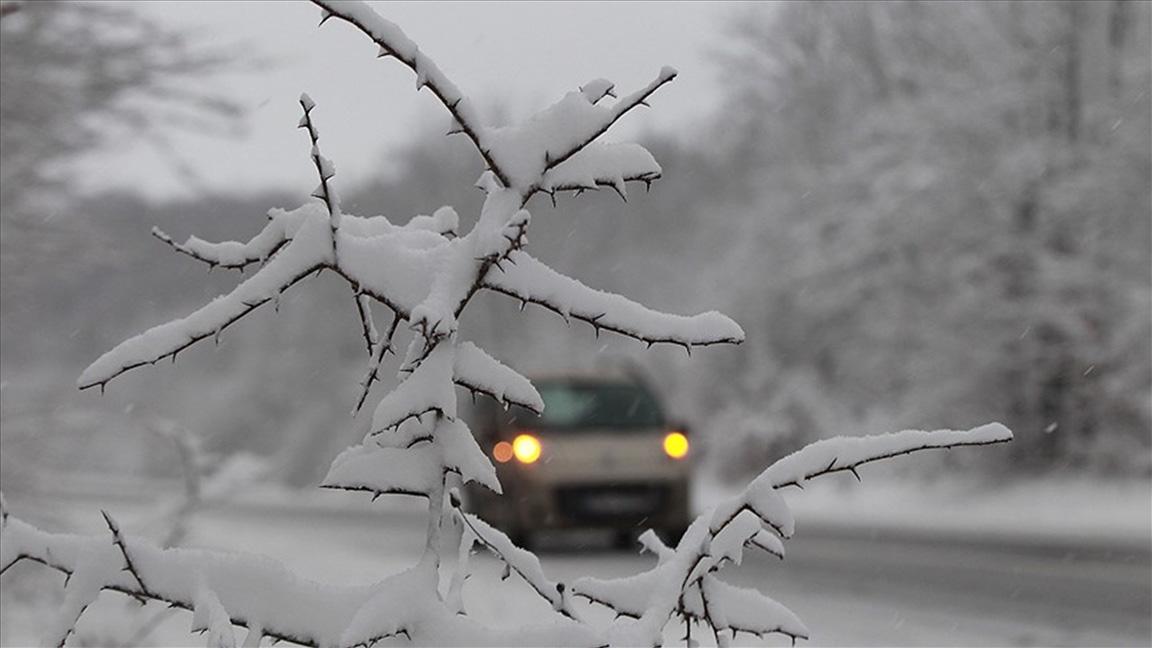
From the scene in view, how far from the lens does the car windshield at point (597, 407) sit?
14031 millimetres

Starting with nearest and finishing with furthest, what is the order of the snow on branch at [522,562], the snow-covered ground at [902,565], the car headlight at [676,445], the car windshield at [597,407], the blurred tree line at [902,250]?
the snow on branch at [522,562]
the snow-covered ground at [902,565]
the blurred tree line at [902,250]
the car headlight at [676,445]
the car windshield at [597,407]

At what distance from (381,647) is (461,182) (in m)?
44.5

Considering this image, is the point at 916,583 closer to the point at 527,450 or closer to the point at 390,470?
the point at 527,450

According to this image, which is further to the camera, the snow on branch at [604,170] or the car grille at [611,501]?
the car grille at [611,501]

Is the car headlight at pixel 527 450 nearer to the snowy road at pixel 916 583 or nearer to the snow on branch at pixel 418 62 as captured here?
the snowy road at pixel 916 583

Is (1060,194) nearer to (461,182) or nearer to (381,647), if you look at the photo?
(381,647)

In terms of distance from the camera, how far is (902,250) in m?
21.5

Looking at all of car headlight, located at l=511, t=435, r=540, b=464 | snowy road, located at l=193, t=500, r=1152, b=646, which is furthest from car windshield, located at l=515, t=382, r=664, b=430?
snowy road, located at l=193, t=500, r=1152, b=646

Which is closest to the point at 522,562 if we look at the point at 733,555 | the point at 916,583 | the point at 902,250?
the point at 733,555

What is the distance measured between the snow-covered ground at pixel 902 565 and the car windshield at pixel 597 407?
3.62 ft

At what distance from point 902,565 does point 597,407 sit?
314 centimetres

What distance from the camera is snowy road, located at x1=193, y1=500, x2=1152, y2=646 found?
27.0 ft

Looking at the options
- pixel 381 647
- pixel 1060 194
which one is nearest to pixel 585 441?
pixel 1060 194

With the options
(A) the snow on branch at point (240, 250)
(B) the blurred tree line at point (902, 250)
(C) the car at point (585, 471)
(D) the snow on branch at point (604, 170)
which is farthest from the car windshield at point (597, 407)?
(D) the snow on branch at point (604, 170)
